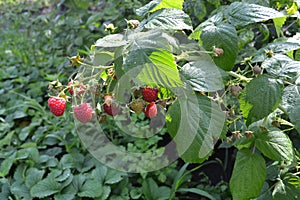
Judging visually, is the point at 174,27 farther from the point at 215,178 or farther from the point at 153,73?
the point at 215,178

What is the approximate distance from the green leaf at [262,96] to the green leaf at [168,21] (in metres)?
0.18

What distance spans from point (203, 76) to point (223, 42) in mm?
94

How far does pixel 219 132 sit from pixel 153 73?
18 centimetres

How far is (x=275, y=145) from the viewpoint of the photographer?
90cm

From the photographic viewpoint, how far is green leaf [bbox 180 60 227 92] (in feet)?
2.36

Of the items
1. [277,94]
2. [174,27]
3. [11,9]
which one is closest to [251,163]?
[277,94]

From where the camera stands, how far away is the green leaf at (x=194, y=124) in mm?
724

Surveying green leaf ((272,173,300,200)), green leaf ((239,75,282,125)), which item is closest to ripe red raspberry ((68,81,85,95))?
green leaf ((239,75,282,125))

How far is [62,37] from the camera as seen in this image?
92.3 inches

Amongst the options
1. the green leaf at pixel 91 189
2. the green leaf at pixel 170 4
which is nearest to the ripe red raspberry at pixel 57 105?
the green leaf at pixel 170 4

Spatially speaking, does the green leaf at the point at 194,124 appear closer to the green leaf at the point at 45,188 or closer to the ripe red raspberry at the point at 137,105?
the ripe red raspberry at the point at 137,105

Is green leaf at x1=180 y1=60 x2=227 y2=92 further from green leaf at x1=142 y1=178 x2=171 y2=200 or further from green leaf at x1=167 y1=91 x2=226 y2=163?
green leaf at x1=142 y1=178 x2=171 y2=200

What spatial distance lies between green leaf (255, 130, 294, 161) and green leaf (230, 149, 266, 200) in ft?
0.12

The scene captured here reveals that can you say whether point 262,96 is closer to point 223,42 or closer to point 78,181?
point 223,42
